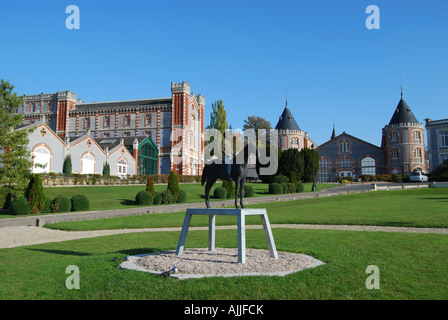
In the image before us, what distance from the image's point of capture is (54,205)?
80.3 feet

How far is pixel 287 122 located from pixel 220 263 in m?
69.6

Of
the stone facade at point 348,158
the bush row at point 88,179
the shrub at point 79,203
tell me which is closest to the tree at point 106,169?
the bush row at point 88,179

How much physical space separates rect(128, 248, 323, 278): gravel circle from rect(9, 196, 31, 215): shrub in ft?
60.0

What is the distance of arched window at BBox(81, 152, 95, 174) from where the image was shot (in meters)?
41.7

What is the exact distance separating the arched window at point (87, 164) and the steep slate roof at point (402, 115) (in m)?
56.7

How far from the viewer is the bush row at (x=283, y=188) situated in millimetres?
38797

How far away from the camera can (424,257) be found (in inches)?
319

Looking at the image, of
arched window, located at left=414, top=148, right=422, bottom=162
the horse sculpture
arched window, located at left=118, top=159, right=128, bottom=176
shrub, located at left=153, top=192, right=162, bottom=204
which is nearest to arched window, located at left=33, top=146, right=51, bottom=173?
arched window, located at left=118, top=159, right=128, bottom=176

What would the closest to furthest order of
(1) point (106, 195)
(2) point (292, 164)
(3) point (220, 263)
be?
(3) point (220, 263) → (1) point (106, 195) → (2) point (292, 164)

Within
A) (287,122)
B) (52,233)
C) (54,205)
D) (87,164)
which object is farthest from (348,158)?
(52,233)

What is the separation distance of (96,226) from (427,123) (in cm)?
6879

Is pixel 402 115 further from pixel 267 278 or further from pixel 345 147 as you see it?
pixel 267 278

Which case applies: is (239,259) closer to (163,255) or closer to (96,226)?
(163,255)

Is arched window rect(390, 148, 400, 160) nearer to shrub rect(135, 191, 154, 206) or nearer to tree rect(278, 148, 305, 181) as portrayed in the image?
tree rect(278, 148, 305, 181)
